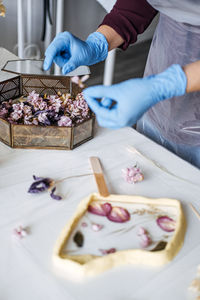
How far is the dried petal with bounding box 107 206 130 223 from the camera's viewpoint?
0.88m

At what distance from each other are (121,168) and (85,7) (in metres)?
2.34

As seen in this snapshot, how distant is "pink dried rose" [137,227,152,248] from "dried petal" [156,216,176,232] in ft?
0.15

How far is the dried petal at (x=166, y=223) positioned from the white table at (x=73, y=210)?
4cm

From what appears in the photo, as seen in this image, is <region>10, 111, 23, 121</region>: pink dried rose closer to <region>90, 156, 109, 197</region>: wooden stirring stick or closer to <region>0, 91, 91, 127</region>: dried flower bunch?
<region>0, 91, 91, 127</region>: dried flower bunch

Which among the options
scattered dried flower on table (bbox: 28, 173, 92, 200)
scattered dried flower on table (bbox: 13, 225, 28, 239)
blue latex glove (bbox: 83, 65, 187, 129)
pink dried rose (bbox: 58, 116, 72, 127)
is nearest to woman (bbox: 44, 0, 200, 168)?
blue latex glove (bbox: 83, 65, 187, 129)

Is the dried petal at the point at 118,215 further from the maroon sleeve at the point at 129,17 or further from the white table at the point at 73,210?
the maroon sleeve at the point at 129,17

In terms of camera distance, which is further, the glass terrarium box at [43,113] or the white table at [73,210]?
the glass terrarium box at [43,113]

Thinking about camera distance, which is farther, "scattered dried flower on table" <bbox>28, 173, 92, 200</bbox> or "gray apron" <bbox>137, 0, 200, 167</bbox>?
"gray apron" <bbox>137, 0, 200, 167</bbox>

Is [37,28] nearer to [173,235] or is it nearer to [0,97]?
[0,97]

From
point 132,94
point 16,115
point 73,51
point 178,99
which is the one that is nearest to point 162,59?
point 178,99

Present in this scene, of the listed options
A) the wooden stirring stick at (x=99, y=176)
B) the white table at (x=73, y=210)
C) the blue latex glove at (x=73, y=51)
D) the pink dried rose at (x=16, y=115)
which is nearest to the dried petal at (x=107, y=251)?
the white table at (x=73, y=210)

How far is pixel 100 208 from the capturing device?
0.90 meters

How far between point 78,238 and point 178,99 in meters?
0.64

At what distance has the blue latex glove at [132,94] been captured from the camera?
2.98 ft
